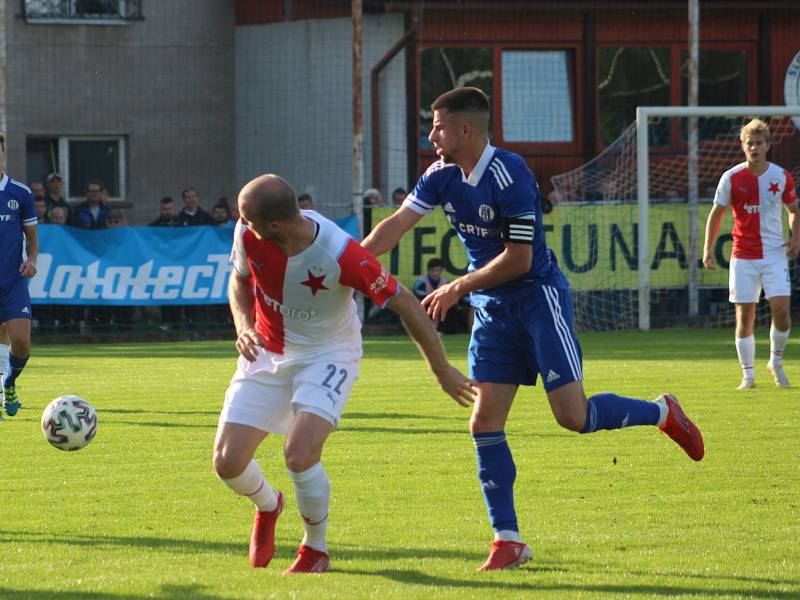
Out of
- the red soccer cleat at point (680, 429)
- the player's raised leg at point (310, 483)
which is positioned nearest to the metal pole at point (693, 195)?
the red soccer cleat at point (680, 429)

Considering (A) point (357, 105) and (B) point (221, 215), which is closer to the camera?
(B) point (221, 215)

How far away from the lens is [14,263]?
39.2 ft

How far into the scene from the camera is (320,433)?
19.6ft

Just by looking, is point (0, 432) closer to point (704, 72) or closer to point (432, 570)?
point (432, 570)

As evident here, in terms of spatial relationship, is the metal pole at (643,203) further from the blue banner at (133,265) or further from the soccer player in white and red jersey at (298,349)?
the soccer player in white and red jersey at (298,349)

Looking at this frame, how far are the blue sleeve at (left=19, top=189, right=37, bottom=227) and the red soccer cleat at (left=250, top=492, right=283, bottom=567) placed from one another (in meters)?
6.38

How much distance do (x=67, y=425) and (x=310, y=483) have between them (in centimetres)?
197

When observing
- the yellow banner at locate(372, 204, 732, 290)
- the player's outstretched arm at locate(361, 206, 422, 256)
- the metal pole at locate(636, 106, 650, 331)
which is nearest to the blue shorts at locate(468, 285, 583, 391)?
the player's outstretched arm at locate(361, 206, 422, 256)

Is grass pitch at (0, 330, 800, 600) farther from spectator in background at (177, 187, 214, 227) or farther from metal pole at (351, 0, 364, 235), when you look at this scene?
metal pole at (351, 0, 364, 235)

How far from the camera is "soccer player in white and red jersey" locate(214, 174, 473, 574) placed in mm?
5914

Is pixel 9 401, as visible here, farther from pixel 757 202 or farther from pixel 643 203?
pixel 643 203

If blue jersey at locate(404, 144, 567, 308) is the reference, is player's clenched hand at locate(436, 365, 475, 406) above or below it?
below

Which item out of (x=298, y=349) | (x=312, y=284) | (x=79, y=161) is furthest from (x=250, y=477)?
(x=79, y=161)

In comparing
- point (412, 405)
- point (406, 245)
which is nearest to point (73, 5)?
point (406, 245)
